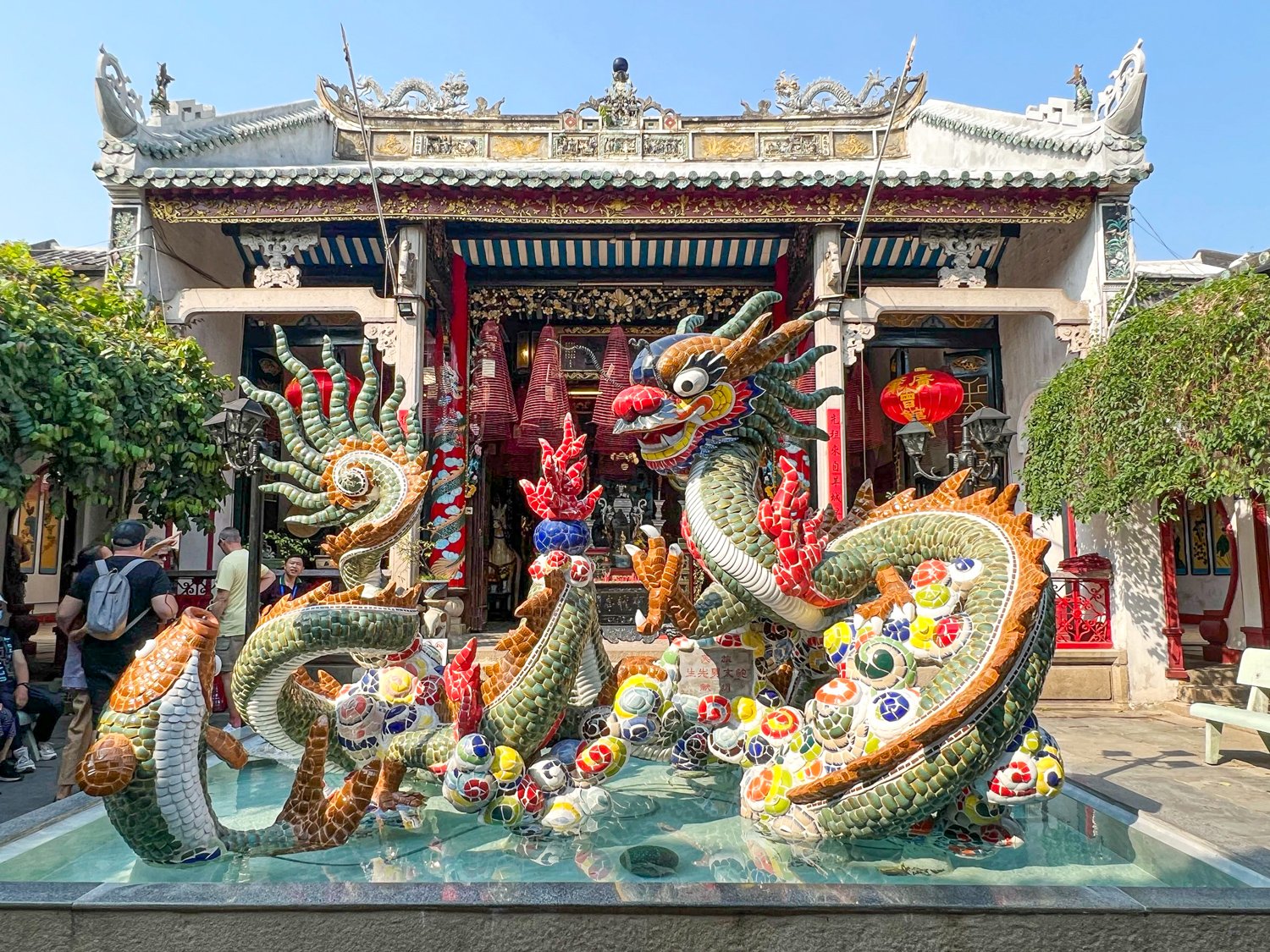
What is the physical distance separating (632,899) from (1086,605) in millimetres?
7177

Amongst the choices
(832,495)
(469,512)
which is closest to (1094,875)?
(832,495)

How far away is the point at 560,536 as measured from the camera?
373 cm

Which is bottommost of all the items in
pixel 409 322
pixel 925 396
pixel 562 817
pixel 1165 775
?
pixel 1165 775

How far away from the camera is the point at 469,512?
33.4 feet

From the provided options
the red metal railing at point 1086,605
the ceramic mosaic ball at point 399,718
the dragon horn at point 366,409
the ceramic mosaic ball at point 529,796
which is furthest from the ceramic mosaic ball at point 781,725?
the red metal railing at point 1086,605

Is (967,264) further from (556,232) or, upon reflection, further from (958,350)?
(556,232)

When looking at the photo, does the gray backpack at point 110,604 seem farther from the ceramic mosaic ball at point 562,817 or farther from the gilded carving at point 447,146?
the gilded carving at point 447,146

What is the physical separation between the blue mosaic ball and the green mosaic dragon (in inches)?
5.5

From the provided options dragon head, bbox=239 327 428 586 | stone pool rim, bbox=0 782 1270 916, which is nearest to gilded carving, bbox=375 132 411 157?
dragon head, bbox=239 327 428 586

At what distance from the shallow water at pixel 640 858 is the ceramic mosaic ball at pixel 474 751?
16.0 inches

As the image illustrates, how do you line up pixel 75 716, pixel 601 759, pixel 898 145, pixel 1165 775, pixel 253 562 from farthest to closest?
pixel 898 145 < pixel 1165 775 < pixel 253 562 < pixel 75 716 < pixel 601 759

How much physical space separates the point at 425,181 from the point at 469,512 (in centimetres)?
410

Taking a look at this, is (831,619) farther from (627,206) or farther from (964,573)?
(627,206)

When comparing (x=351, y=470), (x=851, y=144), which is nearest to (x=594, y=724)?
(x=351, y=470)
